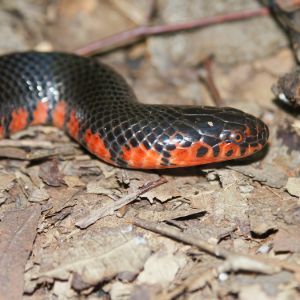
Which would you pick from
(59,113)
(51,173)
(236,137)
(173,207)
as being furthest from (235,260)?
(59,113)

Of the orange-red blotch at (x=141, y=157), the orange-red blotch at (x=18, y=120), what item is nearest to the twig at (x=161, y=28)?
the orange-red blotch at (x=18, y=120)

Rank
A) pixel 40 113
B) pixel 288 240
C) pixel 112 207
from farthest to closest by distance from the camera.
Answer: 1. pixel 40 113
2. pixel 112 207
3. pixel 288 240

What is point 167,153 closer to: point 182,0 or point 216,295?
point 216,295

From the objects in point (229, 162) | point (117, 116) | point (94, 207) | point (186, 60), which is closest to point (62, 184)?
point (94, 207)

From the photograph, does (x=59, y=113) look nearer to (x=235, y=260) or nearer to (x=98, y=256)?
(x=98, y=256)

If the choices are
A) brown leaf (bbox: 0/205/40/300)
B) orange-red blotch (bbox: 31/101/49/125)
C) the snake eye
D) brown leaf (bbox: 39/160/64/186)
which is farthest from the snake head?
orange-red blotch (bbox: 31/101/49/125)
